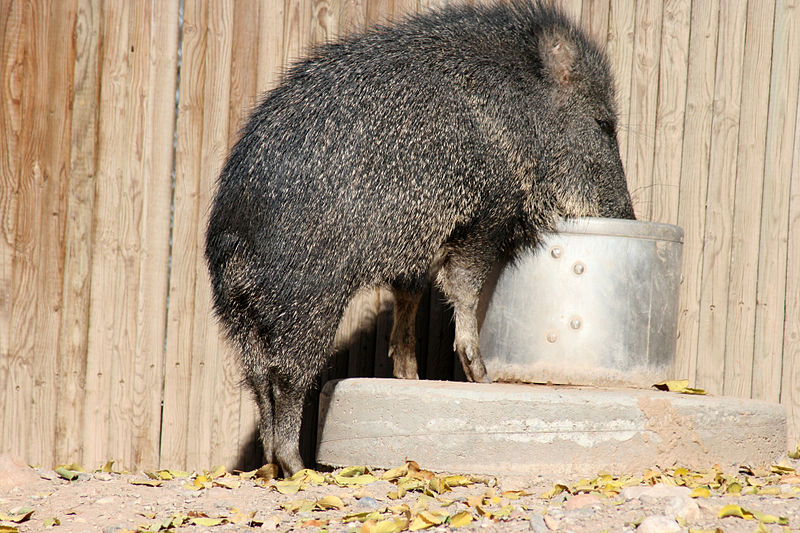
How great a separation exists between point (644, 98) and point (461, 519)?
2835 millimetres

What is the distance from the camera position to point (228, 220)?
335cm

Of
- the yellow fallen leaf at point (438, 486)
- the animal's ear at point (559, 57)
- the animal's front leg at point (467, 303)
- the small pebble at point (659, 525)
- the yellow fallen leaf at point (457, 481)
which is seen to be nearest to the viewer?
the small pebble at point (659, 525)

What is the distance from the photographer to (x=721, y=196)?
4.51 m

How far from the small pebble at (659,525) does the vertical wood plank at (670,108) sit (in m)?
2.48

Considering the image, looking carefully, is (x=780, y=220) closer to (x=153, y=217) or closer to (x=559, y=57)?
(x=559, y=57)

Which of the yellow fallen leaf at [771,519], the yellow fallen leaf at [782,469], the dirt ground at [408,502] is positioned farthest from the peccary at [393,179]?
the yellow fallen leaf at [771,519]

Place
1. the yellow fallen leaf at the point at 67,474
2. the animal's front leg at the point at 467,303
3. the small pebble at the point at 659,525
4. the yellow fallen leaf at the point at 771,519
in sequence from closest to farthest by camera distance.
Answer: the small pebble at the point at 659,525 < the yellow fallen leaf at the point at 771,519 < the yellow fallen leaf at the point at 67,474 < the animal's front leg at the point at 467,303

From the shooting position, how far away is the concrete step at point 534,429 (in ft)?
10.5

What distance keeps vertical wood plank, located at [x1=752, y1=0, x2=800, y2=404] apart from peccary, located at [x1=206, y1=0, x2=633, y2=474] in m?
1.16

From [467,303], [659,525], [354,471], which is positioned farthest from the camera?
[467,303]

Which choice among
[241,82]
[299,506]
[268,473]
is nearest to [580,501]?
[299,506]

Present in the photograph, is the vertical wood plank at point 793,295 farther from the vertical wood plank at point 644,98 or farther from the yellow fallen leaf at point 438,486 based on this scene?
the yellow fallen leaf at point 438,486

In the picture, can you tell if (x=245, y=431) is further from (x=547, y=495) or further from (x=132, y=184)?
(x=547, y=495)

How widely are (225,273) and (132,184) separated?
1.13 meters
